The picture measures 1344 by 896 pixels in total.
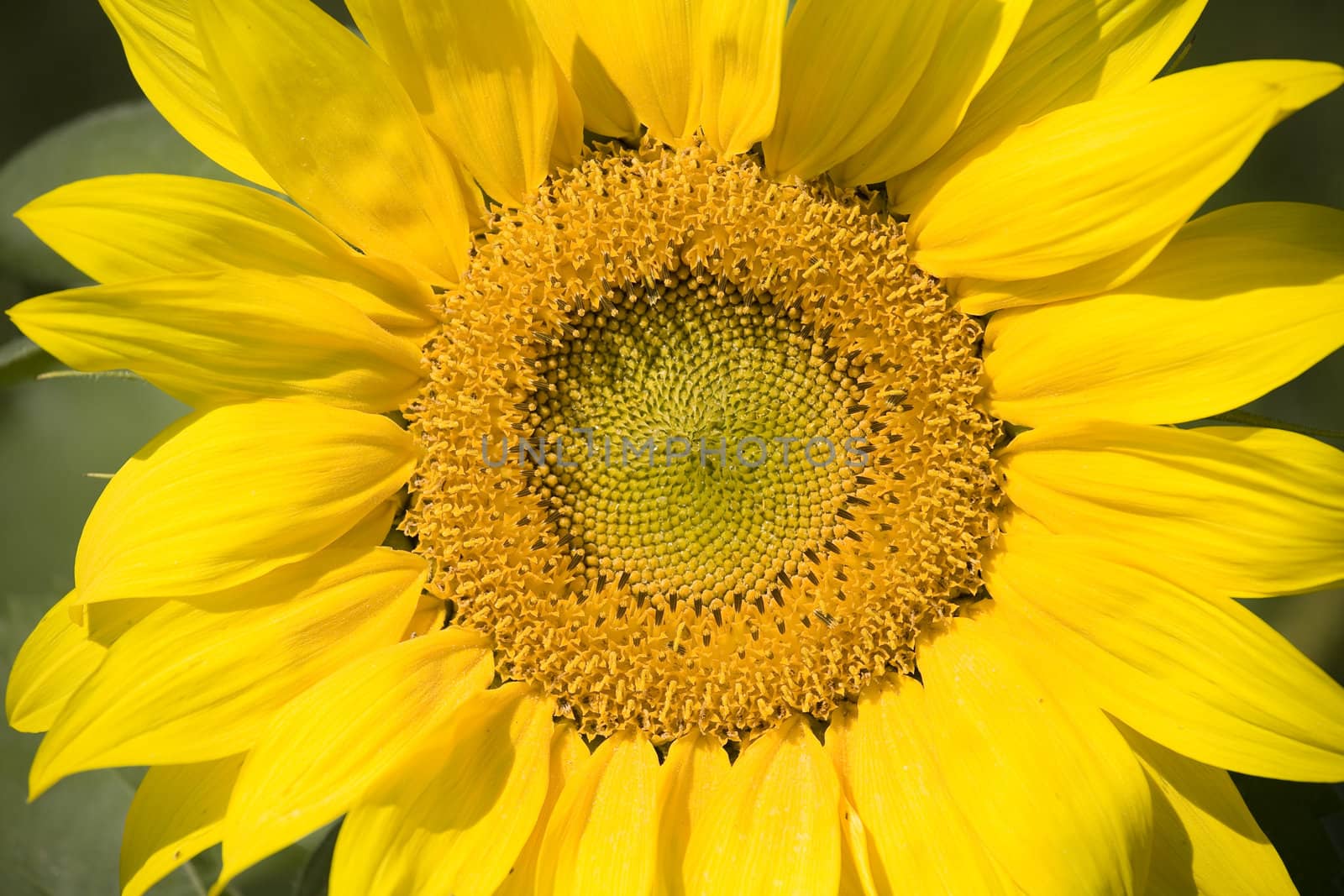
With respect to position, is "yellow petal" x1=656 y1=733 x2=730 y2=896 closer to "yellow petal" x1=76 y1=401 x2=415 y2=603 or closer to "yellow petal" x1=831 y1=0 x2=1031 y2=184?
"yellow petal" x1=76 y1=401 x2=415 y2=603

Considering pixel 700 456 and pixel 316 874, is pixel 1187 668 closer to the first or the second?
pixel 700 456

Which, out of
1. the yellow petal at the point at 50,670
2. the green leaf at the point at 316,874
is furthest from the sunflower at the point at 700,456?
the green leaf at the point at 316,874

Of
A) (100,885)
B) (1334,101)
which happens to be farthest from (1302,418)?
(100,885)

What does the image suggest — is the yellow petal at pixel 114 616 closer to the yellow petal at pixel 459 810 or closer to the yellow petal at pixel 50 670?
the yellow petal at pixel 50 670

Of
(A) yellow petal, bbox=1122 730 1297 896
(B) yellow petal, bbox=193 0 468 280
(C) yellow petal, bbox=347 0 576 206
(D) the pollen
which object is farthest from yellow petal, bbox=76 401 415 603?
(A) yellow petal, bbox=1122 730 1297 896

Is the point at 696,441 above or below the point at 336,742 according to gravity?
above

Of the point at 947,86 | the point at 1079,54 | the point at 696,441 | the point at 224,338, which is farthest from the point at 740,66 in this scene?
the point at 224,338
